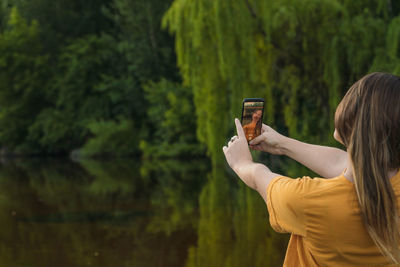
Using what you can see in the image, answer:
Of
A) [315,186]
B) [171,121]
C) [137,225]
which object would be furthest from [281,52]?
[171,121]

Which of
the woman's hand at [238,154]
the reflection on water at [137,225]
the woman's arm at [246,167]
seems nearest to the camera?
the woman's arm at [246,167]

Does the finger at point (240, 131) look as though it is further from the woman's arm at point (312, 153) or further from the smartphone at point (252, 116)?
the woman's arm at point (312, 153)

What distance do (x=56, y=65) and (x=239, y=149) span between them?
2883 centimetres

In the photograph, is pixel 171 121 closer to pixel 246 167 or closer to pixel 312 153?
pixel 312 153

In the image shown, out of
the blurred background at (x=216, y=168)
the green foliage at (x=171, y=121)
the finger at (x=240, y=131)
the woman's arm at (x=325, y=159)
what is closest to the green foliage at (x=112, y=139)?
the green foliage at (x=171, y=121)

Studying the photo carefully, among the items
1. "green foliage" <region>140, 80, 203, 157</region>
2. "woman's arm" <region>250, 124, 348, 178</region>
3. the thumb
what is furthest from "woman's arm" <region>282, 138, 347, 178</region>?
"green foliage" <region>140, 80, 203, 157</region>

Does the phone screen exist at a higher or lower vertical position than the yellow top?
higher

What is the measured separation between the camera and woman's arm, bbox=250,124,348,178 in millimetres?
1752

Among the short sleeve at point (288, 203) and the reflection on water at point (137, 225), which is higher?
the short sleeve at point (288, 203)

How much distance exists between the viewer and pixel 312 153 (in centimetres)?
178

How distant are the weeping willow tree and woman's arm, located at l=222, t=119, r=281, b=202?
840 centimetres

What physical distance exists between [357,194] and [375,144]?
0.12m

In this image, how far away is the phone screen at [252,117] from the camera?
1.79 meters

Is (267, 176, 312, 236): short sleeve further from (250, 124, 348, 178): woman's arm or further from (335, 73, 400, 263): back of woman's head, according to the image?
(250, 124, 348, 178): woman's arm
